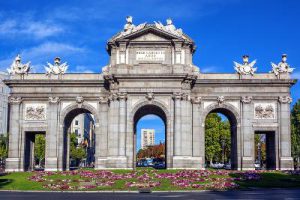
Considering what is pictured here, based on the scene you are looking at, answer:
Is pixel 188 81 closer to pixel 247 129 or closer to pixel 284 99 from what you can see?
pixel 247 129

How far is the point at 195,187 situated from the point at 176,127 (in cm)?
1728

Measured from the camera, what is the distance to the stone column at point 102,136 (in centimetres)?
6236

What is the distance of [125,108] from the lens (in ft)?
197

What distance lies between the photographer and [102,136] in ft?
206

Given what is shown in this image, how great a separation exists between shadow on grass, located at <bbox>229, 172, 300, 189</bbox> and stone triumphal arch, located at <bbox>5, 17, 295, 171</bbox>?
32.6ft

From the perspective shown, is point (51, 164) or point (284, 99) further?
point (284, 99)

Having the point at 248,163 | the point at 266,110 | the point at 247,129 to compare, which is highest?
the point at 266,110

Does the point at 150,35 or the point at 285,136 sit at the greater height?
the point at 150,35

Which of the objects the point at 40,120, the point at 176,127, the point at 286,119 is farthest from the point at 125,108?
the point at 286,119

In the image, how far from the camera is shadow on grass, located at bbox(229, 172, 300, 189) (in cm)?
4456

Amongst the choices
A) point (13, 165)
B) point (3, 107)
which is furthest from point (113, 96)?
point (3, 107)

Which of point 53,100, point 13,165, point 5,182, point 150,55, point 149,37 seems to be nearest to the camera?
point 5,182

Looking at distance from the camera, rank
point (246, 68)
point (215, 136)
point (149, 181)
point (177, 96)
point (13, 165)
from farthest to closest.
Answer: point (215, 136)
point (246, 68)
point (13, 165)
point (177, 96)
point (149, 181)

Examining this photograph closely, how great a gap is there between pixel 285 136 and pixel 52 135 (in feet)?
105
